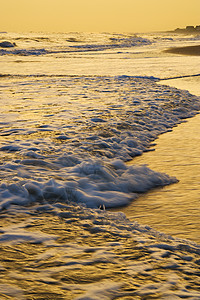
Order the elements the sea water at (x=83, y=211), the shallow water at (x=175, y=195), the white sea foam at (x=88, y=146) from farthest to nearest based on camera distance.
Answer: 1. the white sea foam at (x=88, y=146)
2. the shallow water at (x=175, y=195)
3. the sea water at (x=83, y=211)

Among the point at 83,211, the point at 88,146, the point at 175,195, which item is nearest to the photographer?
the point at 83,211

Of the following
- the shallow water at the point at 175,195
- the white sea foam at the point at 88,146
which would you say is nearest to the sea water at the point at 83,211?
the white sea foam at the point at 88,146

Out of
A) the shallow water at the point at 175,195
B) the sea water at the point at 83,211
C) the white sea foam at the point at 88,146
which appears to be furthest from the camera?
the white sea foam at the point at 88,146

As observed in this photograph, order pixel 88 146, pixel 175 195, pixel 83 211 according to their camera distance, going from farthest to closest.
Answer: pixel 88 146 < pixel 175 195 < pixel 83 211

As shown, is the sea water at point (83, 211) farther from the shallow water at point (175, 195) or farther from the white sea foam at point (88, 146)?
the shallow water at point (175, 195)

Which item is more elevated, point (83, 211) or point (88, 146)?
point (88, 146)

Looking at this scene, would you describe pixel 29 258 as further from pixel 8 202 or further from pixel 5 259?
pixel 8 202

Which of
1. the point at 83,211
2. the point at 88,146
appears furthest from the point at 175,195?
Result: the point at 88,146

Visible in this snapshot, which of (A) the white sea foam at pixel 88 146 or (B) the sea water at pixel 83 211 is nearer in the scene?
(B) the sea water at pixel 83 211

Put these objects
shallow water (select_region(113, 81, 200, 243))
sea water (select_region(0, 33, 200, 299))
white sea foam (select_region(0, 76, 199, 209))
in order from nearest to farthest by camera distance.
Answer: sea water (select_region(0, 33, 200, 299)) → shallow water (select_region(113, 81, 200, 243)) → white sea foam (select_region(0, 76, 199, 209))

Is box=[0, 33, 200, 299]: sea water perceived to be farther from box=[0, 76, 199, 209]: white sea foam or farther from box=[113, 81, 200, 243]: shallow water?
box=[113, 81, 200, 243]: shallow water

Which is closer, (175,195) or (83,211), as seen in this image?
(83,211)

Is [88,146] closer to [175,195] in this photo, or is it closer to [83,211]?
[175,195]

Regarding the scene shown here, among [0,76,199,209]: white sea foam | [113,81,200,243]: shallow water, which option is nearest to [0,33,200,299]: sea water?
[0,76,199,209]: white sea foam
